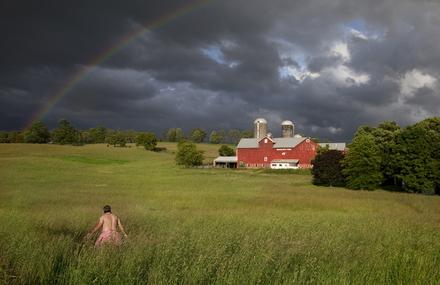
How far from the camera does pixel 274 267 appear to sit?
7.53 meters

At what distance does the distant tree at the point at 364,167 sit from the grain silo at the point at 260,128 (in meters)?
75.0

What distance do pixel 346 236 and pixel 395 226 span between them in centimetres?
360

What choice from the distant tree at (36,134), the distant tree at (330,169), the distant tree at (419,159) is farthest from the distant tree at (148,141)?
the distant tree at (419,159)

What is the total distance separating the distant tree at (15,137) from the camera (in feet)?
456

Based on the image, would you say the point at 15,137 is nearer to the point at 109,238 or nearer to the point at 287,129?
the point at 287,129

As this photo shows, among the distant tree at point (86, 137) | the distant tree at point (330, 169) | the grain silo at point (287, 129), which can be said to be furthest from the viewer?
the distant tree at point (86, 137)

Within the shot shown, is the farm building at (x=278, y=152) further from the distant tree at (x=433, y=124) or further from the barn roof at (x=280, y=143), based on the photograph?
the distant tree at (x=433, y=124)

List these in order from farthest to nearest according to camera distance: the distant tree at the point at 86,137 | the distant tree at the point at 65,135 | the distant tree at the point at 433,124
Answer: the distant tree at the point at 86,137
the distant tree at the point at 65,135
the distant tree at the point at 433,124

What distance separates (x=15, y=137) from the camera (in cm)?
14350

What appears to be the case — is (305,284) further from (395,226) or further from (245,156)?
(245,156)

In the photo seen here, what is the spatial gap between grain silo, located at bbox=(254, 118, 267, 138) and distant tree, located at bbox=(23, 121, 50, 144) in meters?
86.7

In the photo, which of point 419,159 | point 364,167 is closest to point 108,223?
point 419,159

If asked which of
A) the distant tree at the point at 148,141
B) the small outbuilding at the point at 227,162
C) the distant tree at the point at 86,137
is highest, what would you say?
the distant tree at the point at 86,137

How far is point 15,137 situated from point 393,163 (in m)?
152
